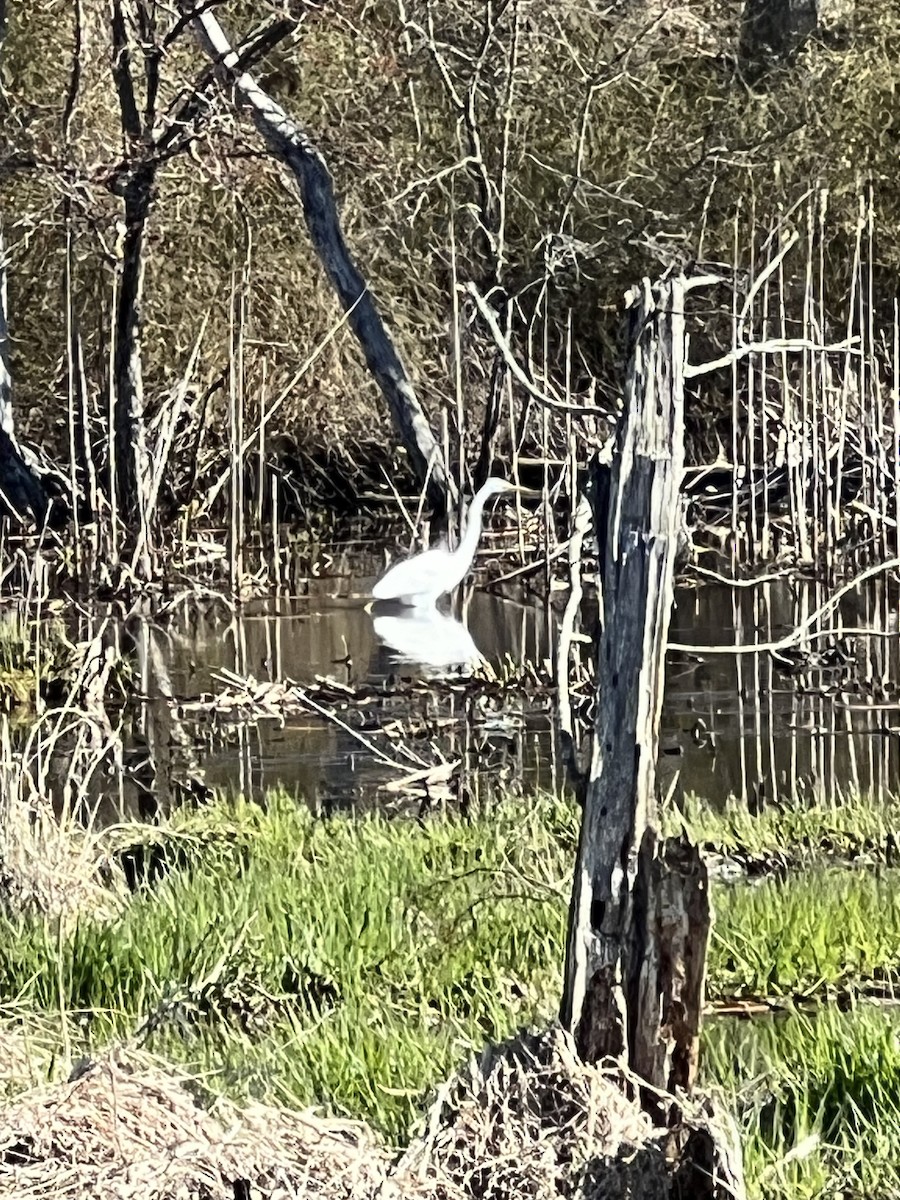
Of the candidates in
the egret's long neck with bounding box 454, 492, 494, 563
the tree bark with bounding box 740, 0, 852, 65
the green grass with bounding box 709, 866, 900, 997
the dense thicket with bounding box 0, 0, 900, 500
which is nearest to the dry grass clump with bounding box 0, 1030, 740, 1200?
the green grass with bounding box 709, 866, 900, 997

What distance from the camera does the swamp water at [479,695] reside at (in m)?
8.75

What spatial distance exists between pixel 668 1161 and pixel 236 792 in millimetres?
5073

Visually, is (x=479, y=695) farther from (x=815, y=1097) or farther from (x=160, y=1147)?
(x=160, y=1147)

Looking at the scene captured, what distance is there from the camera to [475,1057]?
392 cm

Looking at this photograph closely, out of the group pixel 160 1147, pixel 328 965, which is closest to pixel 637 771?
pixel 160 1147

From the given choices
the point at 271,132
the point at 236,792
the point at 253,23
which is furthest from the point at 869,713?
the point at 253,23

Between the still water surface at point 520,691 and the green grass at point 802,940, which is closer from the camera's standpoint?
the green grass at point 802,940

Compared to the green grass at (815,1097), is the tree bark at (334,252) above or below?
above

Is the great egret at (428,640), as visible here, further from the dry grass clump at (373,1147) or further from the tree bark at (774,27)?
the tree bark at (774,27)

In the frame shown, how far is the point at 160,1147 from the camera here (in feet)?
12.5

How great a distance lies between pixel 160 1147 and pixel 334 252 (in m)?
12.7

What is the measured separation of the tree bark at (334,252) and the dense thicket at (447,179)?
30.2 inches

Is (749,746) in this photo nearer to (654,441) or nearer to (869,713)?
(869,713)

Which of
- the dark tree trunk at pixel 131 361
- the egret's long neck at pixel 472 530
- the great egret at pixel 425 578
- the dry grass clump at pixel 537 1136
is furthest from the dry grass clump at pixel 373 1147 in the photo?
the dark tree trunk at pixel 131 361
